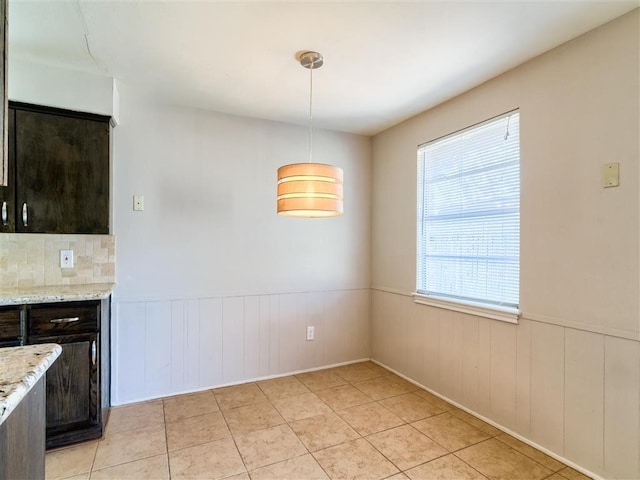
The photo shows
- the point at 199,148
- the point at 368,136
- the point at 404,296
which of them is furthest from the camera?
the point at 368,136

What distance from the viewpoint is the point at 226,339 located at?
304 cm

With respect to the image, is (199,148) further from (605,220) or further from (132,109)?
(605,220)

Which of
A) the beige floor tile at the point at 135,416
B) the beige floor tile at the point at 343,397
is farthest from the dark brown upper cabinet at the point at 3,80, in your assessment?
the beige floor tile at the point at 343,397

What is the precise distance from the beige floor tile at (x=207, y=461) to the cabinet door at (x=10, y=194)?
175 centimetres

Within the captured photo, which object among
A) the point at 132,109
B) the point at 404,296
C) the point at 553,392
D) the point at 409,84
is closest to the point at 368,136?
the point at 409,84

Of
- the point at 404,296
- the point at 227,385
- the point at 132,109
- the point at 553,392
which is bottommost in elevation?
the point at 227,385

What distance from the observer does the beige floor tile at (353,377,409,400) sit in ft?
9.43

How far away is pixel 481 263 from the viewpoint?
8.28ft

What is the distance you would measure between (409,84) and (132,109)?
7.00ft

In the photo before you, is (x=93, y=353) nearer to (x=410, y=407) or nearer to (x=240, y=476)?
(x=240, y=476)

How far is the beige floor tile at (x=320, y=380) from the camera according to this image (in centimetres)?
304

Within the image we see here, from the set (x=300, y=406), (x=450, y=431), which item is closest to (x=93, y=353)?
(x=300, y=406)

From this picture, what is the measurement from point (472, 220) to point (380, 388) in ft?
5.29

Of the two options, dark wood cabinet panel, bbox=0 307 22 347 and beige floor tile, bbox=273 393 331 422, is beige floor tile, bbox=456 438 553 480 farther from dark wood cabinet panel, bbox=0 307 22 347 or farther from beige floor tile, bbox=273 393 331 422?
dark wood cabinet panel, bbox=0 307 22 347
